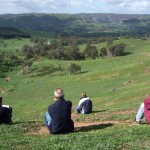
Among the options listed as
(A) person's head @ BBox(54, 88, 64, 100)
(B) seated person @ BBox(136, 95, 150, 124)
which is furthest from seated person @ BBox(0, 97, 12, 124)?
(B) seated person @ BBox(136, 95, 150, 124)

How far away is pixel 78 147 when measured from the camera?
1407 centimetres

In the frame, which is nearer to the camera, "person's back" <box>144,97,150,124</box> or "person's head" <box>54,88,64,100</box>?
"person's head" <box>54,88,64,100</box>

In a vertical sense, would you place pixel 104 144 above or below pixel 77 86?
above

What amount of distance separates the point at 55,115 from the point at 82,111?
1383 cm

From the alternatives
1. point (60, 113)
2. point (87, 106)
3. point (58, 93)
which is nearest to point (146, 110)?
point (60, 113)

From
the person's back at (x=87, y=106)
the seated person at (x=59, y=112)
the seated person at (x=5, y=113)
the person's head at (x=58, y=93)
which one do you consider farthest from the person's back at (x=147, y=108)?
the person's back at (x=87, y=106)

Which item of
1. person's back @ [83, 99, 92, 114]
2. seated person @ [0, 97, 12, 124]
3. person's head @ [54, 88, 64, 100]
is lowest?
person's back @ [83, 99, 92, 114]

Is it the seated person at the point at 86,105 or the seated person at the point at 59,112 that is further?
the seated person at the point at 86,105

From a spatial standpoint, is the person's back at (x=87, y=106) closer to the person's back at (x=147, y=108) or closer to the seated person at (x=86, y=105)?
the seated person at (x=86, y=105)

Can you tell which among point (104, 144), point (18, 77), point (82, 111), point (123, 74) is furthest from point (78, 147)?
point (18, 77)

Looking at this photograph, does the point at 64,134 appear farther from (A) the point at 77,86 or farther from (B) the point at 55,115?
(A) the point at 77,86

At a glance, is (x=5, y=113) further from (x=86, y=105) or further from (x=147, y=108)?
(x=86, y=105)

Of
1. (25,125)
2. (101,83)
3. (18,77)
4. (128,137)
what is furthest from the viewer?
(18,77)

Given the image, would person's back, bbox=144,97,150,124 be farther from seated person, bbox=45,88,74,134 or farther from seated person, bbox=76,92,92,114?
seated person, bbox=76,92,92,114
